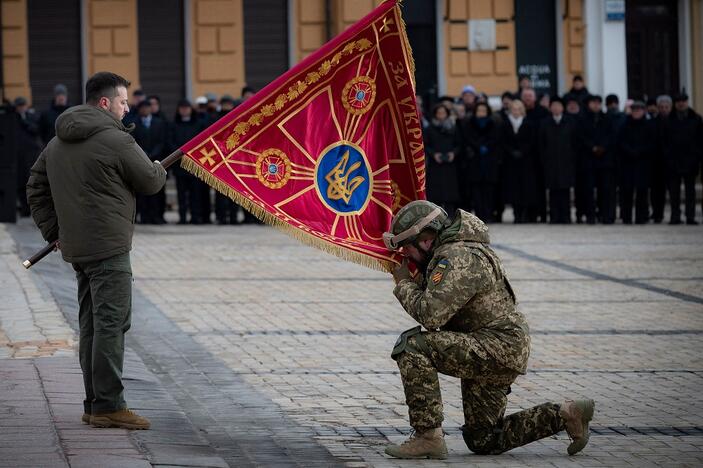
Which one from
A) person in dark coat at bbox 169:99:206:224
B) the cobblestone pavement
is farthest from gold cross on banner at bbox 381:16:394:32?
person in dark coat at bbox 169:99:206:224

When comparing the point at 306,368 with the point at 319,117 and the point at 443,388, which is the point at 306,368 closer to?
the point at 443,388

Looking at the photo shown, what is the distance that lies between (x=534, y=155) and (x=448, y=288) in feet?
57.0

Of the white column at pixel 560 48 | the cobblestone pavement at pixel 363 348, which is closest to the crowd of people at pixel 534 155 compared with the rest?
the cobblestone pavement at pixel 363 348

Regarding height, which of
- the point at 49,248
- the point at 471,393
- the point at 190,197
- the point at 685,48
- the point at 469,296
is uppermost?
the point at 685,48

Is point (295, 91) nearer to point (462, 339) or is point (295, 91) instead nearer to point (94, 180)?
point (94, 180)

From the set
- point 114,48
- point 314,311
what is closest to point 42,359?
point 314,311

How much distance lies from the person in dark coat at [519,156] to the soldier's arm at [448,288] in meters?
17.0

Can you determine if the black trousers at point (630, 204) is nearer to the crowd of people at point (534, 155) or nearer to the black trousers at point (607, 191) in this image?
the crowd of people at point (534, 155)

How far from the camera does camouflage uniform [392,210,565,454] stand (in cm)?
760

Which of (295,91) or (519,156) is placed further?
(519,156)

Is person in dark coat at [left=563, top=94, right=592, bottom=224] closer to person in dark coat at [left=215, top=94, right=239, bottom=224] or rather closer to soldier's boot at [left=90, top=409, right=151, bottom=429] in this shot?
person in dark coat at [left=215, top=94, right=239, bottom=224]

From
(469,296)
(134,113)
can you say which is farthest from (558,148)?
(469,296)

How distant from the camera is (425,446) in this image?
7.71 meters

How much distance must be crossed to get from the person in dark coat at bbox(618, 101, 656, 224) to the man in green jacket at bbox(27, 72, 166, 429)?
17.1 meters
